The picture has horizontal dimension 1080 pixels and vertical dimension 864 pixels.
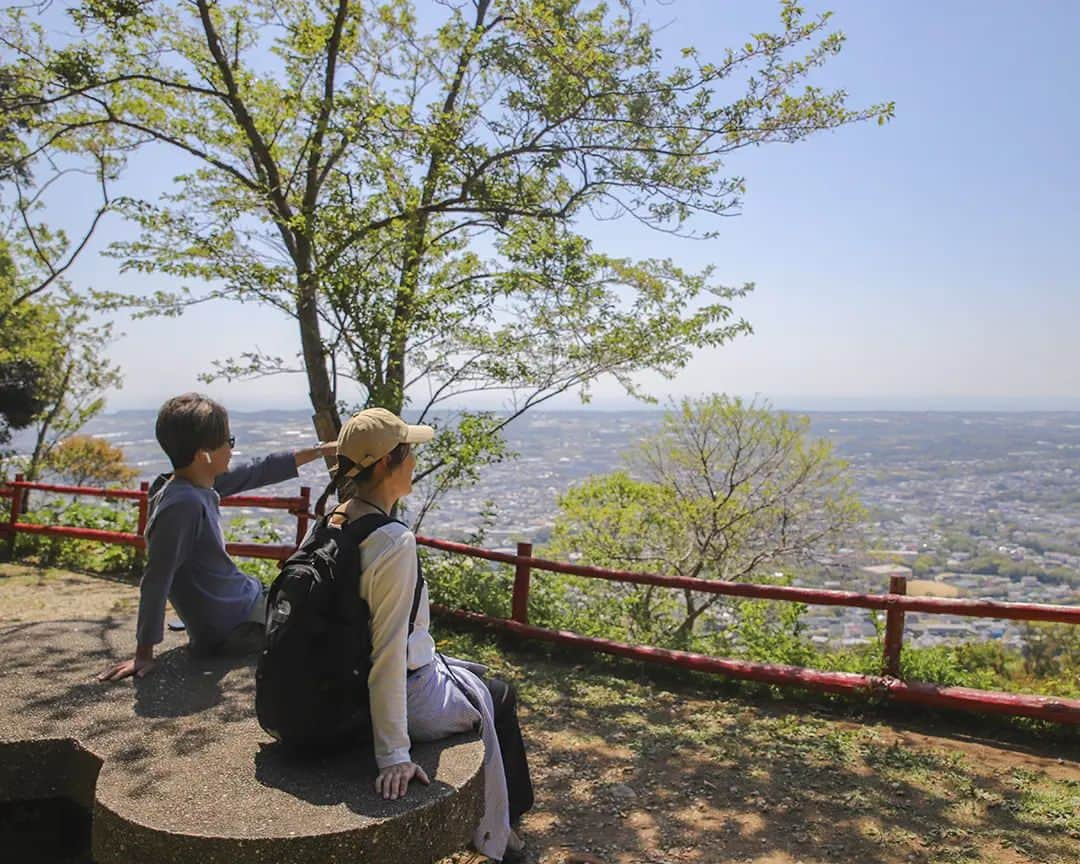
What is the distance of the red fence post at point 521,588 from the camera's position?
6.77 m

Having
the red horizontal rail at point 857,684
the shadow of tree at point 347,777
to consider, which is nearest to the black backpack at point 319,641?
the shadow of tree at point 347,777

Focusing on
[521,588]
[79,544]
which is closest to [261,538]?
[79,544]

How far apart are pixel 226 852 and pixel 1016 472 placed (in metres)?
32.7

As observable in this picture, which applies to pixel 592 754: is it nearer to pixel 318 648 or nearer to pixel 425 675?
pixel 425 675

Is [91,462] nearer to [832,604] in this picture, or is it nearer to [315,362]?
[315,362]

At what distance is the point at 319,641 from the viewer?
2498 mm

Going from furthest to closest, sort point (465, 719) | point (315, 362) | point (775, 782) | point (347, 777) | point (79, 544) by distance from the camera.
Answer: point (79, 544) < point (315, 362) < point (775, 782) < point (465, 719) < point (347, 777)

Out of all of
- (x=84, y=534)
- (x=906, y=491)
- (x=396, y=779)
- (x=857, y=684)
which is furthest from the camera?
(x=906, y=491)

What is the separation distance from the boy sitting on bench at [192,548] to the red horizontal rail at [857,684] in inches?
124

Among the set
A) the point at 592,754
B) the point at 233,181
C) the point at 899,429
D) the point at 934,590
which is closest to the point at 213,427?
the point at 592,754

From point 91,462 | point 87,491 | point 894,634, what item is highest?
point 87,491

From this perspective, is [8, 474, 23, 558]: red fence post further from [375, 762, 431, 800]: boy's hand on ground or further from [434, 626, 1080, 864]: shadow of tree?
[375, 762, 431, 800]: boy's hand on ground

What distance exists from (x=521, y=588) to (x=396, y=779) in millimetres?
4365

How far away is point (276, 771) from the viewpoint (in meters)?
2.68
